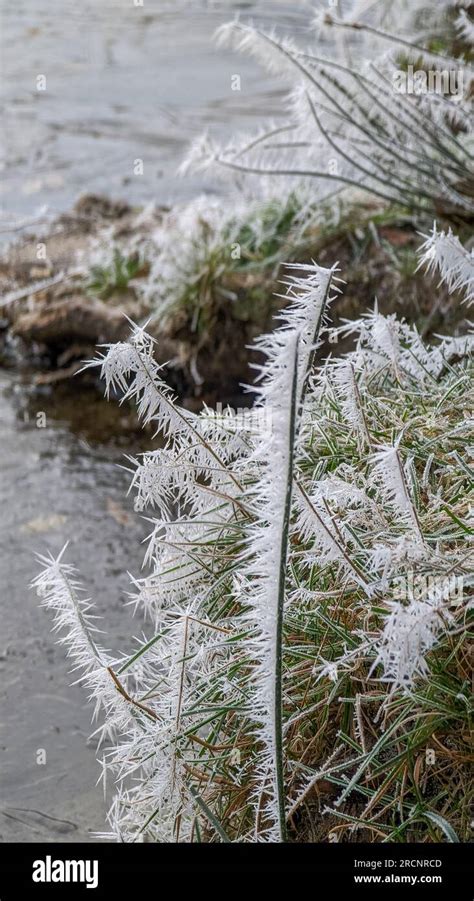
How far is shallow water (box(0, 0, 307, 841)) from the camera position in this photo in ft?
10.6

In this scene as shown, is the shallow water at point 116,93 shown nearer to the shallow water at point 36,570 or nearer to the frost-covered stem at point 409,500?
the shallow water at point 36,570

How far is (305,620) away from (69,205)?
497 centimetres

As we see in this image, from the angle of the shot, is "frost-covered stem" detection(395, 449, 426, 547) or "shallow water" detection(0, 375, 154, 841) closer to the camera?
"frost-covered stem" detection(395, 449, 426, 547)

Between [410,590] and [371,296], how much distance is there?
A: 3167mm

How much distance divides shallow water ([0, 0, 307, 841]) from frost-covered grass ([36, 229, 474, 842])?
76 centimetres

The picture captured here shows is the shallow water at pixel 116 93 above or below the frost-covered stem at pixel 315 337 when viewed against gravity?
above

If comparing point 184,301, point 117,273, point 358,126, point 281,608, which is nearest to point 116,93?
point 117,273

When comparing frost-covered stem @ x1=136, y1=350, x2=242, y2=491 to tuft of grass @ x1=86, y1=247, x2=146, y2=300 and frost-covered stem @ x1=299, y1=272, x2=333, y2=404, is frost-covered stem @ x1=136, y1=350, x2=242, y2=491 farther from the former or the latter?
tuft of grass @ x1=86, y1=247, x2=146, y2=300

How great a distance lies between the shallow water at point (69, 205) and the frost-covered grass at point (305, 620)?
0.76m

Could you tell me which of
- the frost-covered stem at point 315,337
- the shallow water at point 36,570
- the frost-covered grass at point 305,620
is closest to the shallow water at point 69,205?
the shallow water at point 36,570

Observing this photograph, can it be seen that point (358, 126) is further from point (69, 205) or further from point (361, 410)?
point (69, 205)

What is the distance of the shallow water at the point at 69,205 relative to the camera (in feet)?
10.6

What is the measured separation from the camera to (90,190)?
6.95 metres

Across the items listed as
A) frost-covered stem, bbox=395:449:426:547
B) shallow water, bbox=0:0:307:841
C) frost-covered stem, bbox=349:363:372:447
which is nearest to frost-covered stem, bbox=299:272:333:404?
frost-covered stem, bbox=395:449:426:547
